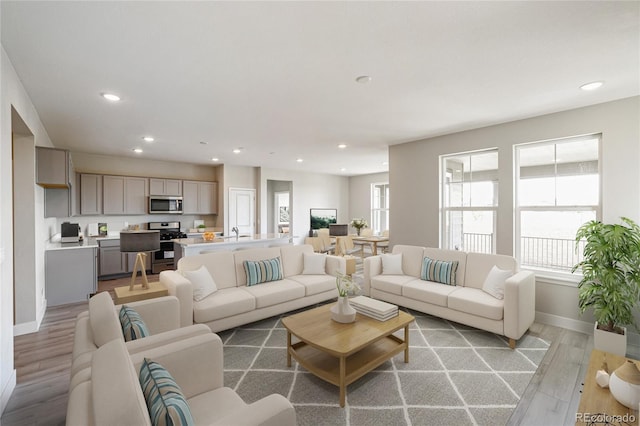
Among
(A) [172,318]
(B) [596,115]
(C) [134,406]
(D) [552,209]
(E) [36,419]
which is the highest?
(B) [596,115]

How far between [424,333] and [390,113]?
8.78 feet

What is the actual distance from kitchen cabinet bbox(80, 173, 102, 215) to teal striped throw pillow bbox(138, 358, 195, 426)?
610cm

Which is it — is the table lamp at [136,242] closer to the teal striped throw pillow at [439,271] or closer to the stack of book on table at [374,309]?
the stack of book on table at [374,309]

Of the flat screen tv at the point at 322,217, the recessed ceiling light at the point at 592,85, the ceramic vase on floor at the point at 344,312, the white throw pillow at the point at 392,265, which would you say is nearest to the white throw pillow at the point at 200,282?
the ceramic vase on floor at the point at 344,312

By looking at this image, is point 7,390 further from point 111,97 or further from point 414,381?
point 414,381

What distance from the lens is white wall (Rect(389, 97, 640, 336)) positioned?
10.3ft

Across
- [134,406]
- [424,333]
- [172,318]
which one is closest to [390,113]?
[424,333]

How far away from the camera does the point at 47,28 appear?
1.92 meters

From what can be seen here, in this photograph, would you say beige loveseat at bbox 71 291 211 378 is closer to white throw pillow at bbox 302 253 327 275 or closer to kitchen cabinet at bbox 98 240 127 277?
white throw pillow at bbox 302 253 327 275

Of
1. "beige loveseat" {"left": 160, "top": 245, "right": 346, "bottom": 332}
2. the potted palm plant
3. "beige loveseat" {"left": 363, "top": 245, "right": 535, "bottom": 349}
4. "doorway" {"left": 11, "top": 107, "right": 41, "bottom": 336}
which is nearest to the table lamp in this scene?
"beige loveseat" {"left": 160, "top": 245, "right": 346, "bottom": 332}

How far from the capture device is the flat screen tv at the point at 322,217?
9.29 meters

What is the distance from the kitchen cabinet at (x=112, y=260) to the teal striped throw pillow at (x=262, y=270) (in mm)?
3278

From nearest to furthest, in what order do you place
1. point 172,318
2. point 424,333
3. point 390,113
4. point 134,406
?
1. point 134,406
2. point 172,318
3. point 424,333
4. point 390,113

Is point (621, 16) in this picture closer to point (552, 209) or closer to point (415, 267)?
point (552, 209)
